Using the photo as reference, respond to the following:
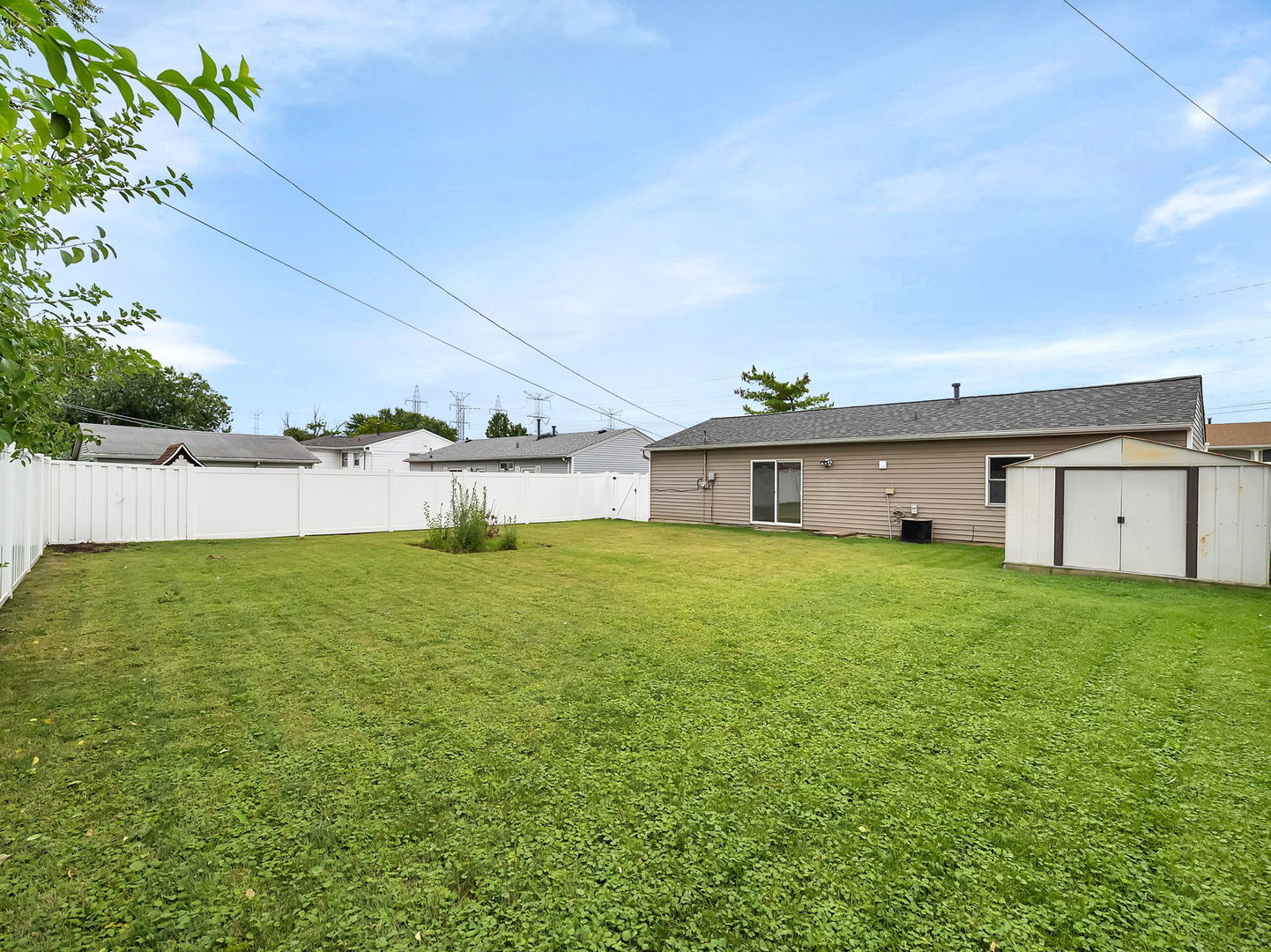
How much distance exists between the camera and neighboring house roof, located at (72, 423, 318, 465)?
77.8ft

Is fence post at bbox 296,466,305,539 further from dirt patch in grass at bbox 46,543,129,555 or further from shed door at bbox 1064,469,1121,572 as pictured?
shed door at bbox 1064,469,1121,572

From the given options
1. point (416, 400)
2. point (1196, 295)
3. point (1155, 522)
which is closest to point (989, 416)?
point (1155, 522)

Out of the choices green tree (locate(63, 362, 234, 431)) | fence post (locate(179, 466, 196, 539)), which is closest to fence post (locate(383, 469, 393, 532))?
fence post (locate(179, 466, 196, 539))

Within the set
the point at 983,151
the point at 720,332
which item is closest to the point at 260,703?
the point at 983,151

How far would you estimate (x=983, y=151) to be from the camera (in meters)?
10.7

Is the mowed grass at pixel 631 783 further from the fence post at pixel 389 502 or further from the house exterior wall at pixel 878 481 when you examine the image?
the fence post at pixel 389 502

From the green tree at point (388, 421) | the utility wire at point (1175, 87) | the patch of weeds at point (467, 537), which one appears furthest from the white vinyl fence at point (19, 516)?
the green tree at point (388, 421)

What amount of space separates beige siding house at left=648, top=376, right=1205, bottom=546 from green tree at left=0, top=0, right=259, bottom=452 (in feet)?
42.9

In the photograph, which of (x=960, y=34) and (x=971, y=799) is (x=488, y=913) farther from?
(x=960, y=34)

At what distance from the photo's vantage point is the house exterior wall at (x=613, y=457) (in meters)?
25.7

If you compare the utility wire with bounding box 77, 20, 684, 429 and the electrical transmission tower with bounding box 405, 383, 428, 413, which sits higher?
the electrical transmission tower with bounding box 405, 383, 428, 413

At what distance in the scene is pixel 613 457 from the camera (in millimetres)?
26500

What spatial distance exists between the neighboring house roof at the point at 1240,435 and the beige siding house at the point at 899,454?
19.5m

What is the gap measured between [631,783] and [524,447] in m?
26.8
